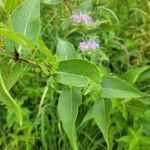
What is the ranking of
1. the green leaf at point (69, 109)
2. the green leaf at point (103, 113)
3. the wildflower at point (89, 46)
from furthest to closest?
the wildflower at point (89, 46), the green leaf at point (103, 113), the green leaf at point (69, 109)

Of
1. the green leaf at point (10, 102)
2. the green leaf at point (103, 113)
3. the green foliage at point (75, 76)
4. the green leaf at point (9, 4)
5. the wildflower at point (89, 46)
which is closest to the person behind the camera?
the green leaf at point (10, 102)

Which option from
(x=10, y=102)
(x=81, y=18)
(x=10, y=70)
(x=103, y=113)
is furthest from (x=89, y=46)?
(x=10, y=102)

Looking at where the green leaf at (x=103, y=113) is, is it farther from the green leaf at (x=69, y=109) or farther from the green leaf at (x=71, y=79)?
the green leaf at (x=71, y=79)

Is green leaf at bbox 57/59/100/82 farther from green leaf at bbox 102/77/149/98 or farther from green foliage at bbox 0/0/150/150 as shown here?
green leaf at bbox 102/77/149/98

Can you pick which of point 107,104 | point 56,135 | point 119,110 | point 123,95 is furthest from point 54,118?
point 123,95

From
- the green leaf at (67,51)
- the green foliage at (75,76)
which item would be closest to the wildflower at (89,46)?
the green foliage at (75,76)

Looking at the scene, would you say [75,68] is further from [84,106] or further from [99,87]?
[84,106]

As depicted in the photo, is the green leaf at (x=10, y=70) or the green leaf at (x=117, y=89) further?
the green leaf at (x=117, y=89)

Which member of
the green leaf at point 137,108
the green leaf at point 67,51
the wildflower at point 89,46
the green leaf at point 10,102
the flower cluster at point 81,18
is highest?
the flower cluster at point 81,18

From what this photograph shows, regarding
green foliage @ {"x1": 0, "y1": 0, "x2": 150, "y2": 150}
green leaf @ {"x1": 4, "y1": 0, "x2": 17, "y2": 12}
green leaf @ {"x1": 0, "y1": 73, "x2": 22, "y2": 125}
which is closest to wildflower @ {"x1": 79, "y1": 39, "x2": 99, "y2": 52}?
green foliage @ {"x1": 0, "y1": 0, "x2": 150, "y2": 150}
